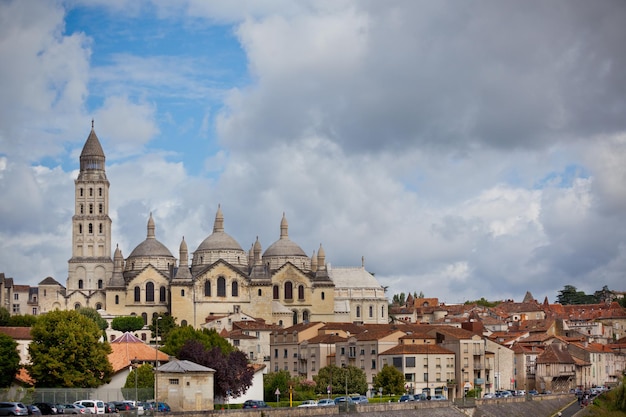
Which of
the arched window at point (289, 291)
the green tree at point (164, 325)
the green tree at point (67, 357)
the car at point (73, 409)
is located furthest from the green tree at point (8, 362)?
the arched window at point (289, 291)

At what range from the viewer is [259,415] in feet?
183

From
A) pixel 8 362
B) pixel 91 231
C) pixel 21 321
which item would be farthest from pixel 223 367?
pixel 91 231

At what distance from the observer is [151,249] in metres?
138

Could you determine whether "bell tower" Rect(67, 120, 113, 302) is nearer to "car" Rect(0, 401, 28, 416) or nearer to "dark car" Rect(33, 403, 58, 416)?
"dark car" Rect(33, 403, 58, 416)

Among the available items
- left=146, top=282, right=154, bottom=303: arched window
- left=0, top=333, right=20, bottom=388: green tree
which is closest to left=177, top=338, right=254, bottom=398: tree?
left=0, top=333, right=20, bottom=388: green tree

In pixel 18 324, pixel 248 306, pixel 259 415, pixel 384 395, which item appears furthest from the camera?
pixel 248 306

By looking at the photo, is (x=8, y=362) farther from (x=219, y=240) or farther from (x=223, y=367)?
(x=219, y=240)

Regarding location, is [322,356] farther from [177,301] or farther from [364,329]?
[177,301]

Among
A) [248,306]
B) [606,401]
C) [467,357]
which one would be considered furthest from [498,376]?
[248,306]

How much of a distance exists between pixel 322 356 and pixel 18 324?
32.7m

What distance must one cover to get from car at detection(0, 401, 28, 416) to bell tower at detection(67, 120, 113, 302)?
8925 centimetres

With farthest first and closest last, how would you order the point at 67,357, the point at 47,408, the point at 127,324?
the point at 127,324, the point at 67,357, the point at 47,408

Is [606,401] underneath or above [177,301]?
underneath

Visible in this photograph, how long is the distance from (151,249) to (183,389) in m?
81.0
